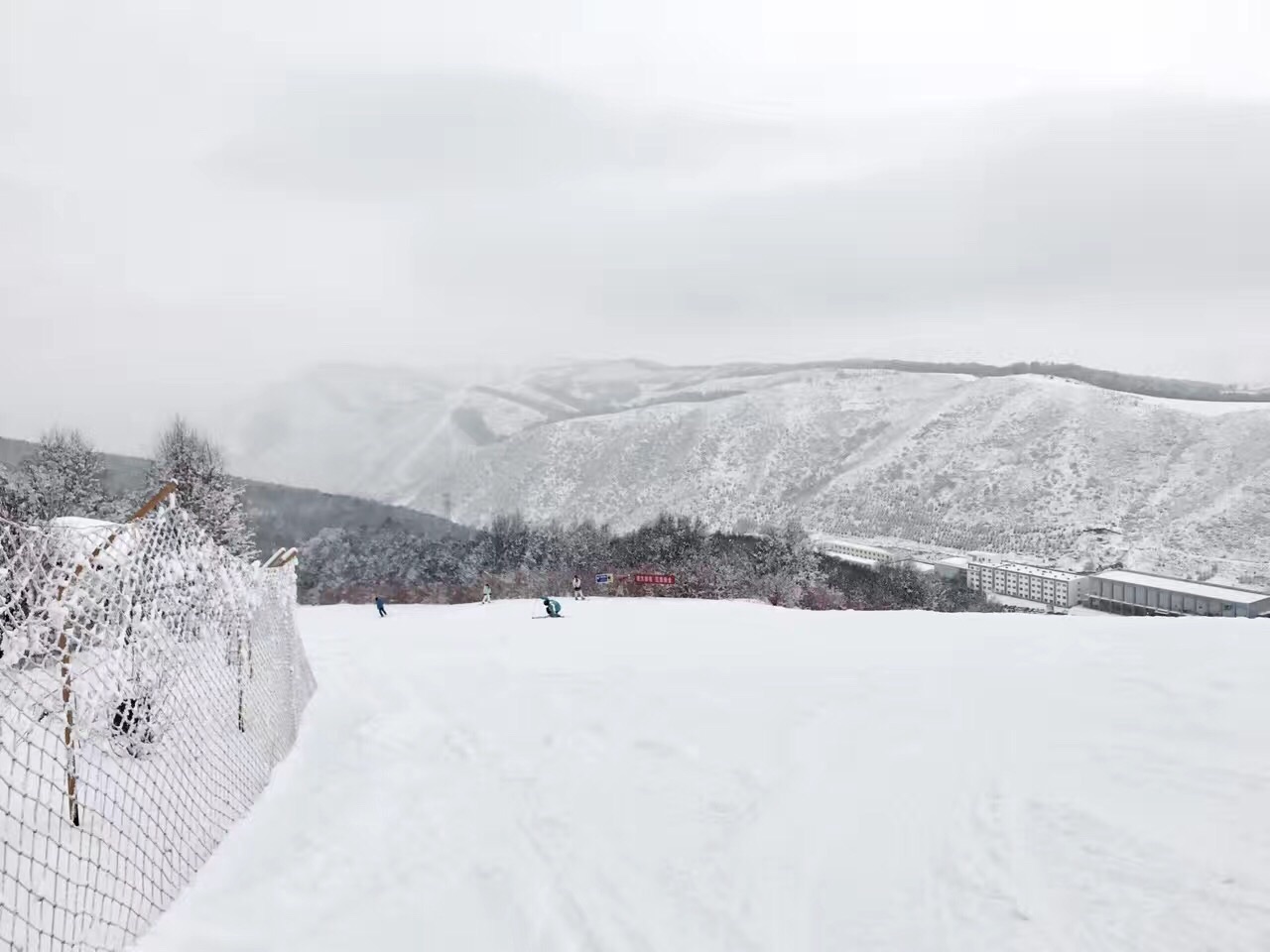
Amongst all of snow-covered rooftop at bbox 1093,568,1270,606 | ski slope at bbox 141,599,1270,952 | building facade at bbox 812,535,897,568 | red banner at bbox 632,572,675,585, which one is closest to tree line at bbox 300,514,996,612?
building facade at bbox 812,535,897,568

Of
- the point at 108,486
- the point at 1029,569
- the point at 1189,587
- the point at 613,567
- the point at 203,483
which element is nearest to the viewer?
the point at 203,483

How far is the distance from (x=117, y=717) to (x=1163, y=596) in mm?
66842

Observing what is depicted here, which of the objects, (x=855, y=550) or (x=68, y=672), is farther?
(x=855, y=550)

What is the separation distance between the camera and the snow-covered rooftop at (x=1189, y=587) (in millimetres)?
53406

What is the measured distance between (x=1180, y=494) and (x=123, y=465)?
334 ft

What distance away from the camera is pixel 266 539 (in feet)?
225

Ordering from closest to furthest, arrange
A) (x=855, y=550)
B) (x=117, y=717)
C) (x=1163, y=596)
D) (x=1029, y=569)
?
(x=117, y=717)
(x=1163, y=596)
(x=1029, y=569)
(x=855, y=550)

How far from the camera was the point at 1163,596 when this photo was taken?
5594 centimetres

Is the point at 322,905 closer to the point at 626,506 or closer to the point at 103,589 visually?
the point at 103,589

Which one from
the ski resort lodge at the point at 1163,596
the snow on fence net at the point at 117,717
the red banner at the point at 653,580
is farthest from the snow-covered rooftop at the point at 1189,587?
the snow on fence net at the point at 117,717

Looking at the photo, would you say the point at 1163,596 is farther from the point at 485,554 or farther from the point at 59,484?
the point at 59,484

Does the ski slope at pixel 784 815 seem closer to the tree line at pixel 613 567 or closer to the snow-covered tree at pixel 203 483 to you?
the snow-covered tree at pixel 203 483

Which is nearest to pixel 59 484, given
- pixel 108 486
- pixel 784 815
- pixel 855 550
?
pixel 108 486

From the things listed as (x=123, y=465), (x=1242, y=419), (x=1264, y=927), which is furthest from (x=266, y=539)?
(x=1242, y=419)
